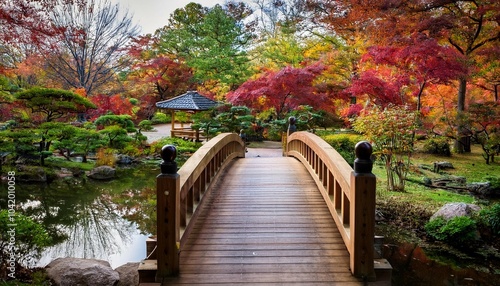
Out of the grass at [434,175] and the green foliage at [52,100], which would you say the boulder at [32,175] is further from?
the grass at [434,175]

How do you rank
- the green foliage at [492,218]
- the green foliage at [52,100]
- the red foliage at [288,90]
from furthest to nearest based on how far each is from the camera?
the red foliage at [288,90]
the green foliage at [52,100]
the green foliage at [492,218]

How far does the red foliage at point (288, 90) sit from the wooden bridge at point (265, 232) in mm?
10050

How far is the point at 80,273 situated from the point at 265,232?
2.83 m

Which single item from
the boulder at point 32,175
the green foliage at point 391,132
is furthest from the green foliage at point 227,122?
the green foliage at point 391,132

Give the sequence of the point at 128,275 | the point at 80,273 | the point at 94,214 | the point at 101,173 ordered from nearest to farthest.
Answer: the point at 80,273 → the point at 128,275 → the point at 94,214 → the point at 101,173

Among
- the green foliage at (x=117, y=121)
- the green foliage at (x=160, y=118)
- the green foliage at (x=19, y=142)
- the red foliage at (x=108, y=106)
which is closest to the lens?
the green foliage at (x=19, y=142)

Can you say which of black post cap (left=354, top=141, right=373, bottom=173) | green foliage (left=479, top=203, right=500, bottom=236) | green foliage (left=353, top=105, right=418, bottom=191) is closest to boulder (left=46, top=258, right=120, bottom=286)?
black post cap (left=354, top=141, right=373, bottom=173)

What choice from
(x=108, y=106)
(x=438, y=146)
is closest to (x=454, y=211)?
(x=438, y=146)

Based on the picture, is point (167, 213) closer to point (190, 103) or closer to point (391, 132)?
point (391, 132)

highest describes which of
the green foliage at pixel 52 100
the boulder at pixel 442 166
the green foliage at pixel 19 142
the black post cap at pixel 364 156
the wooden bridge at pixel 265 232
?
the green foliage at pixel 52 100

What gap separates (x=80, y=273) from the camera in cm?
493

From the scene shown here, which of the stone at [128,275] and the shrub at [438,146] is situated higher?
the shrub at [438,146]

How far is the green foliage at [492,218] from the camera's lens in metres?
6.29

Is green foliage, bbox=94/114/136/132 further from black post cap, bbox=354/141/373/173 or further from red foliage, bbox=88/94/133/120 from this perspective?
black post cap, bbox=354/141/373/173
